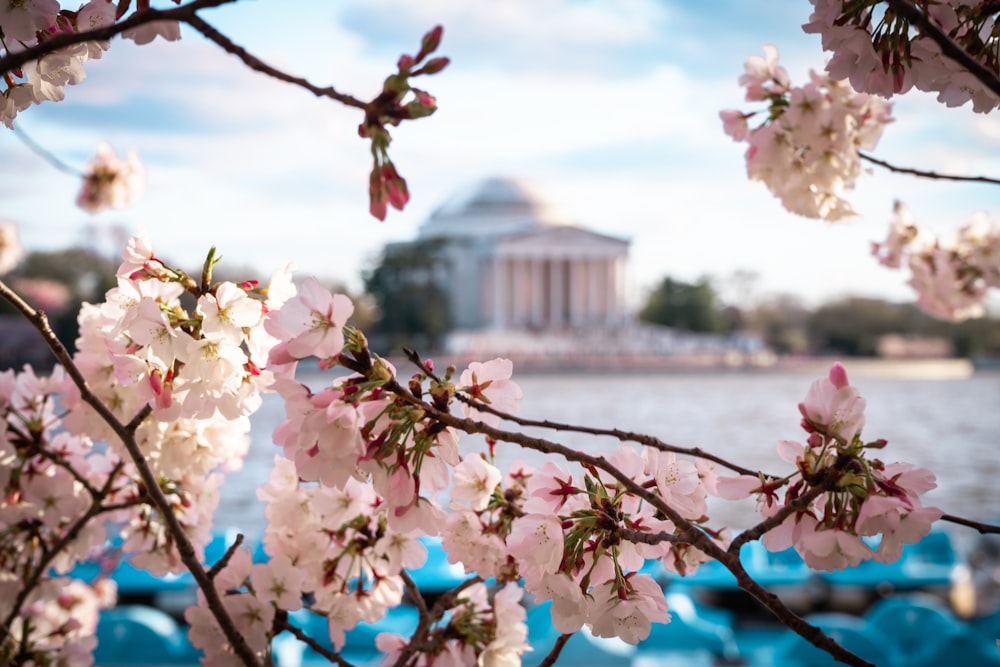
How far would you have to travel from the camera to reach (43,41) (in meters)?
0.75

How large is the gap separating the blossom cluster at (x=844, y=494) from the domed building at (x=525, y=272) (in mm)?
34735

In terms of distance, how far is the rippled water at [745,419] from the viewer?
908 centimetres

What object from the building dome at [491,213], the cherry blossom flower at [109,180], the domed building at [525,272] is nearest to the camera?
the cherry blossom flower at [109,180]

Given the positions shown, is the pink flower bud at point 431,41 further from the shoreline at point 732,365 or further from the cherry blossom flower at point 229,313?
the shoreline at point 732,365

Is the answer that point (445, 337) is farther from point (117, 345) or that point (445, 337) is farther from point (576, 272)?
point (117, 345)

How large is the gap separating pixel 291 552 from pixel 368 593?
97 millimetres

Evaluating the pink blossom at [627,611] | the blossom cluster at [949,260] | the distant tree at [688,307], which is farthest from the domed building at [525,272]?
the pink blossom at [627,611]

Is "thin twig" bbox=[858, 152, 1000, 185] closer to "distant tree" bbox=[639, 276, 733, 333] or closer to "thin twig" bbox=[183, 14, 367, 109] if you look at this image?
"thin twig" bbox=[183, 14, 367, 109]

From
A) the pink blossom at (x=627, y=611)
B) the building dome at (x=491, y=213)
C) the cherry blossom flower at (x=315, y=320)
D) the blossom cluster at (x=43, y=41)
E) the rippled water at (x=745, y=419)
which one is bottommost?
the rippled water at (x=745, y=419)

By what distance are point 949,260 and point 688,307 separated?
36.9m

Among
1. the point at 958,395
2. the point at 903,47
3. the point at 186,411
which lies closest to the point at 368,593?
the point at 186,411

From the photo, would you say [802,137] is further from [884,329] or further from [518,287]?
[518,287]

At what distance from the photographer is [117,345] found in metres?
0.77

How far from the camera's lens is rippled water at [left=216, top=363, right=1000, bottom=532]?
908cm
